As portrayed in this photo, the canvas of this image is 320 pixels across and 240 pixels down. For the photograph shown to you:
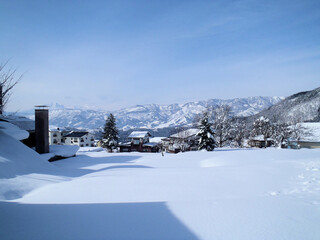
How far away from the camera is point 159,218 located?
2766 millimetres

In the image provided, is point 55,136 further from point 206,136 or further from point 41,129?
point 206,136

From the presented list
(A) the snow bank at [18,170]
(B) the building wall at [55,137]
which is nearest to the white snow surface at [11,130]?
(A) the snow bank at [18,170]

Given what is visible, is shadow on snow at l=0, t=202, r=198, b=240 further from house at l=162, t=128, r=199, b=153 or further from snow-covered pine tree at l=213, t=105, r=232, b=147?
house at l=162, t=128, r=199, b=153

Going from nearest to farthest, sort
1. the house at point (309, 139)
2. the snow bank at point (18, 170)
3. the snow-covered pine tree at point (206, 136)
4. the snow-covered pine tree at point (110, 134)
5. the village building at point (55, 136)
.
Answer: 1. the snow bank at point (18, 170)
2. the snow-covered pine tree at point (206, 136)
3. the house at point (309, 139)
4. the snow-covered pine tree at point (110, 134)
5. the village building at point (55, 136)

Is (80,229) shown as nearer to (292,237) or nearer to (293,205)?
(292,237)

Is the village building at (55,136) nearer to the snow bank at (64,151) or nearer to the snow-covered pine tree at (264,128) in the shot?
the snow bank at (64,151)

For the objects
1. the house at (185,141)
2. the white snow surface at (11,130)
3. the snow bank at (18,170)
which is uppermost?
the white snow surface at (11,130)

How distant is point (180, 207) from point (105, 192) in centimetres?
208

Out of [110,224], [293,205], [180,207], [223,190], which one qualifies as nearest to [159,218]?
[180,207]

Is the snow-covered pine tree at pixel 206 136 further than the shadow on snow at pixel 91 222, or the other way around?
the snow-covered pine tree at pixel 206 136

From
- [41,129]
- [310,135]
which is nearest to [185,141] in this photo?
[41,129]

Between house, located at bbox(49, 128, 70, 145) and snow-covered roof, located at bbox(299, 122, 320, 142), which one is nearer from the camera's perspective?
snow-covered roof, located at bbox(299, 122, 320, 142)

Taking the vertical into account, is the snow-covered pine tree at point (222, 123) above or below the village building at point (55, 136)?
above

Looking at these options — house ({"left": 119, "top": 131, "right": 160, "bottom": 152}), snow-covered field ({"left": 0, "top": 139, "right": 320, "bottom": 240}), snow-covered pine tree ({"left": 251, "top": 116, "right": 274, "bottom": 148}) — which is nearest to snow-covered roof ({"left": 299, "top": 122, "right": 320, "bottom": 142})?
snow-covered pine tree ({"left": 251, "top": 116, "right": 274, "bottom": 148})
